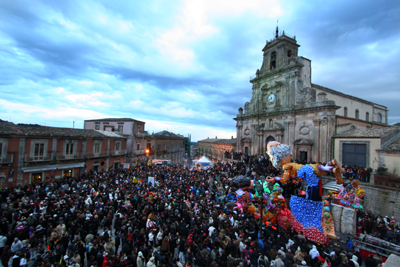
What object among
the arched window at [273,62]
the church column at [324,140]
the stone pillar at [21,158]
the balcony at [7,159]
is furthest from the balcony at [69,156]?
the arched window at [273,62]

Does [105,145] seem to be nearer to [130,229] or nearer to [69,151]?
[69,151]

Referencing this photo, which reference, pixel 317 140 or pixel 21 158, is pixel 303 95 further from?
pixel 21 158

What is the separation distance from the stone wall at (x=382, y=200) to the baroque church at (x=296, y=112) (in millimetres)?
4192

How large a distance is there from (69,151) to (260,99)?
81.5ft

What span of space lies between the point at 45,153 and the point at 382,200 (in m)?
27.5

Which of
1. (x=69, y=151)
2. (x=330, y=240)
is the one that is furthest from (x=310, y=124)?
(x=69, y=151)

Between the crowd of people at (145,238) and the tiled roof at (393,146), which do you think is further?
the tiled roof at (393,146)

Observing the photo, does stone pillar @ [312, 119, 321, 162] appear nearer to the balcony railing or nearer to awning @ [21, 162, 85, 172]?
awning @ [21, 162, 85, 172]

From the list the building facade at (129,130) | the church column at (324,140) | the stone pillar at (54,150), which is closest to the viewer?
the stone pillar at (54,150)

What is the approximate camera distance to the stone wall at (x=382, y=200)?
40.4 feet

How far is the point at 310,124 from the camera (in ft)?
71.6

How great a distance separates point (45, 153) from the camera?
19016 millimetres

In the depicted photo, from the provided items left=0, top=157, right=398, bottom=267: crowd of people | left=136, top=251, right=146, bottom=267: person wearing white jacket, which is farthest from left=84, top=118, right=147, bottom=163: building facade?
left=136, top=251, right=146, bottom=267: person wearing white jacket

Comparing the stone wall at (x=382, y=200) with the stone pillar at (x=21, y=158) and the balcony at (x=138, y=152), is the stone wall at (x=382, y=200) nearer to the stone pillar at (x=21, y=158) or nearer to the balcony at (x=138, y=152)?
the stone pillar at (x=21, y=158)
